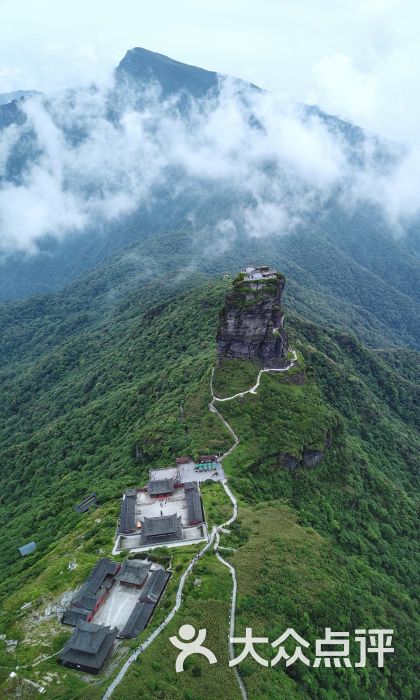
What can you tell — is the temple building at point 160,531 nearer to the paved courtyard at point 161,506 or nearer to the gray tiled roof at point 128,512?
the gray tiled roof at point 128,512

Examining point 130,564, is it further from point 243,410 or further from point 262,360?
point 262,360

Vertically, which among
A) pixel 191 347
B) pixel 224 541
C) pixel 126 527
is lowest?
pixel 191 347

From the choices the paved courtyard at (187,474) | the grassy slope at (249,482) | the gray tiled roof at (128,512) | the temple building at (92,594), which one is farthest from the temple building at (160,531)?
the paved courtyard at (187,474)

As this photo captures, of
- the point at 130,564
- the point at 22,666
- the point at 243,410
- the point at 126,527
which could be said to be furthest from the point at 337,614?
the point at 243,410

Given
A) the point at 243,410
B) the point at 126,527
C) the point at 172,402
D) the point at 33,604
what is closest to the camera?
the point at 33,604

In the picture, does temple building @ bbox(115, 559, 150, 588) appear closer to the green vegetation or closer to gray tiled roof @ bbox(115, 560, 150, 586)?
gray tiled roof @ bbox(115, 560, 150, 586)

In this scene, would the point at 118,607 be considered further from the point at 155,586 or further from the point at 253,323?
the point at 253,323

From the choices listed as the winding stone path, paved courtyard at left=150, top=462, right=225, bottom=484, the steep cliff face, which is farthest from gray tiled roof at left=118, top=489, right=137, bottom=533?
the steep cliff face
